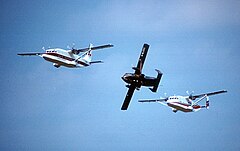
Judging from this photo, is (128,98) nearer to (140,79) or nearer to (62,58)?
(140,79)

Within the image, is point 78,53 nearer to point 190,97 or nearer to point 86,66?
point 86,66

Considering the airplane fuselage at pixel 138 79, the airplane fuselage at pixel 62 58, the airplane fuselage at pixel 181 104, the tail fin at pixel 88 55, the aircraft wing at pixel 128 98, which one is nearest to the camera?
the airplane fuselage at pixel 138 79

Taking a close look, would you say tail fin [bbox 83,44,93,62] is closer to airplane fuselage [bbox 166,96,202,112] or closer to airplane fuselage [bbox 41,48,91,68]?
airplane fuselage [bbox 41,48,91,68]

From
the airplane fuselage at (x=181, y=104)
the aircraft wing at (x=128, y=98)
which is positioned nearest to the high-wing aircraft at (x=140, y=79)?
the aircraft wing at (x=128, y=98)

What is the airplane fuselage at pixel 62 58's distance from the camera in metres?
118

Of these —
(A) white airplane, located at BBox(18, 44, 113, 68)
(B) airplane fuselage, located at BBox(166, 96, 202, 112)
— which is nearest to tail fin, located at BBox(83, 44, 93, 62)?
(A) white airplane, located at BBox(18, 44, 113, 68)

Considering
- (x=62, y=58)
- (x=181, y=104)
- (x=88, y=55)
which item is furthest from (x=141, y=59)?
(x=181, y=104)

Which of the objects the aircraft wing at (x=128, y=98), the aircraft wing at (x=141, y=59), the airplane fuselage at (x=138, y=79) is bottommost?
the aircraft wing at (x=128, y=98)

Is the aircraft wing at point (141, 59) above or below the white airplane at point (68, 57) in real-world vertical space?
below

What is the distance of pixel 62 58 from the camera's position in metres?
120

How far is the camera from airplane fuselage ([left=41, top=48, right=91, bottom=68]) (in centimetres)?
11806

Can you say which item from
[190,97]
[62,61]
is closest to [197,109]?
[190,97]

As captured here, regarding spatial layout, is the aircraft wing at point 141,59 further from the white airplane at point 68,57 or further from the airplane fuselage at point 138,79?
the white airplane at point 68,57

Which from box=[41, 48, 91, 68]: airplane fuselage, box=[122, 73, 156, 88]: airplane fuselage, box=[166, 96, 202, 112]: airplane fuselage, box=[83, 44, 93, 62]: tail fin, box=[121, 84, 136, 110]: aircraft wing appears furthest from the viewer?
box=[166, 96, 202, 112]: airplane fuselage
